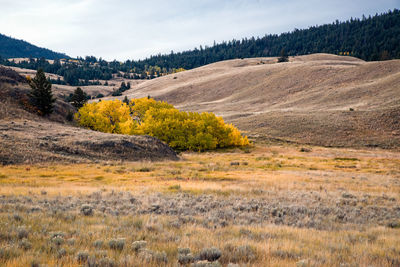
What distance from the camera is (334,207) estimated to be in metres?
12.6

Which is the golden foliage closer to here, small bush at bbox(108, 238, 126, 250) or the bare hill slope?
the bare hill slope

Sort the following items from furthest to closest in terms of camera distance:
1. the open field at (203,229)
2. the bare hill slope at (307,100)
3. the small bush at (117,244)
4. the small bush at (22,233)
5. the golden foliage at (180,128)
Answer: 1. the bare hill slope at (307,100)
2. the golden foliage at (180,128)
3. the small bush at (22,233)
4. the small bush at (117,244)
5. the open field at (203,229)

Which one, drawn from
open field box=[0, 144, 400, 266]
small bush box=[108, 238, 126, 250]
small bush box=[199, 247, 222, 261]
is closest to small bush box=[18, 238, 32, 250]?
open field box=[0, 144, 400, 266]

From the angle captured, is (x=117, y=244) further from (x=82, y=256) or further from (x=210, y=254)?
(x=210, y=254)

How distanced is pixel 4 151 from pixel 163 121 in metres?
29.9

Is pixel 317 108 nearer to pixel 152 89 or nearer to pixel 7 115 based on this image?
pixel 7 115

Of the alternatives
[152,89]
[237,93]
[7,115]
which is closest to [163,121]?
[7,115]

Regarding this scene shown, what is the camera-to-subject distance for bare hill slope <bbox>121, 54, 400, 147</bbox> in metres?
63.0

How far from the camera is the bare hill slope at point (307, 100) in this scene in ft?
207

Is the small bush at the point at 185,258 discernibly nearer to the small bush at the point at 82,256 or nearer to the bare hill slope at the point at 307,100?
the small bush at the point at 82,256

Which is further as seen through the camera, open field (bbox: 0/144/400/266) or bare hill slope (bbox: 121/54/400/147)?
bare hill slope (bbox: 121/54/400/147)

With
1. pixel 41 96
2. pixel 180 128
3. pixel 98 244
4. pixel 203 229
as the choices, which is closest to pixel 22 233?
pixel 98 244

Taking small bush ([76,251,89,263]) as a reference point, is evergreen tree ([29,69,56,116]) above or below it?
above

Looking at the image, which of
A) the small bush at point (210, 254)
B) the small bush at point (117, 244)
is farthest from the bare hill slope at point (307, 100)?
the small bush at point (117, 244)
